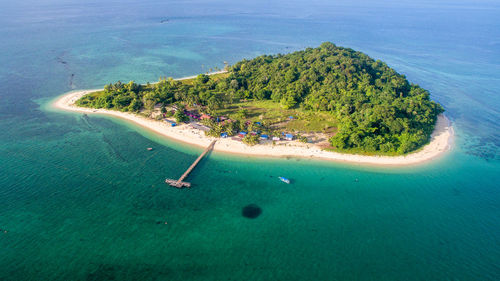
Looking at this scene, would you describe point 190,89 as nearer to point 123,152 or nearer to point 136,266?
point 123,152

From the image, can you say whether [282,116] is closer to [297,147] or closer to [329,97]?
[297,147]

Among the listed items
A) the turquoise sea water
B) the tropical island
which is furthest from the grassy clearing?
the turquoise sea water

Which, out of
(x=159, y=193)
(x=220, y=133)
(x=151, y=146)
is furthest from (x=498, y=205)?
(x=151, y=146)

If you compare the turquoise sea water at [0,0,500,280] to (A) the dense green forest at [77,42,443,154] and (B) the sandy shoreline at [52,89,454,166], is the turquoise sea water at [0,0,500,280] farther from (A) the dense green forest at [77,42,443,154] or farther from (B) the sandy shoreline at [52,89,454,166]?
(A) the dense green forest at [77,42,443,154]

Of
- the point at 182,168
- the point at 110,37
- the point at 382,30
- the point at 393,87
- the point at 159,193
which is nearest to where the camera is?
the point at 159,193

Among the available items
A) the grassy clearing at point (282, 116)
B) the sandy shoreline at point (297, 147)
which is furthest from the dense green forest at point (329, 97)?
the sandy shoreline at point (297, 147)

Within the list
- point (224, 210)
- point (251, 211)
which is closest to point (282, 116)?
point (251, 211)
